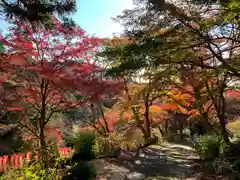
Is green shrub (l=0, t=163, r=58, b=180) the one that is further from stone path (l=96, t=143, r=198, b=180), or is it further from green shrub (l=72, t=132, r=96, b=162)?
green shrub (l=72, t=132, r=96, b=162)

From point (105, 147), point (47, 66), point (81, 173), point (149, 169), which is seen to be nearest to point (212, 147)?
point (149, 169)

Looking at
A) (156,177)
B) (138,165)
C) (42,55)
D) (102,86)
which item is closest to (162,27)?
(102,86)

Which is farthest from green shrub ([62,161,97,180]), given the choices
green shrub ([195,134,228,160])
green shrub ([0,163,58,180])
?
green shrub ([195,134,228,160])

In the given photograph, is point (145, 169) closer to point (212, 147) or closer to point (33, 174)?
point (212, 147)

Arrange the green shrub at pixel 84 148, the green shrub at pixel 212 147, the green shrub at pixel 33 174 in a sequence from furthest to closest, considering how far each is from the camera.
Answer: the green shrub at pixel 84 148 → the green shrub at pixel 212 147 → the green shrub at pixel 33 174

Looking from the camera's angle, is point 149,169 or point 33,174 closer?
point 33,174

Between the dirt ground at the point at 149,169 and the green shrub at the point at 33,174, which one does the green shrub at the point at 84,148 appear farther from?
the green shrub at the point at 33,174

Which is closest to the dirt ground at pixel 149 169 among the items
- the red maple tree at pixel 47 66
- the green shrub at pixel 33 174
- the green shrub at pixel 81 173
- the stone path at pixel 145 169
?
the stone path at pixel 145 169

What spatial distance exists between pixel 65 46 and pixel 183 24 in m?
2.64

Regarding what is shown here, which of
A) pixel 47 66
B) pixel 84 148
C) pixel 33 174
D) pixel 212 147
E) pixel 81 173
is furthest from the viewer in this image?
pixel 84 148

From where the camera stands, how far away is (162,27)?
494 cm

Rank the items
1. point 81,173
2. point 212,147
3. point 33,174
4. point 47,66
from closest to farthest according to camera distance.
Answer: point 33,174, point 81,173, point 47,66, point 212,147

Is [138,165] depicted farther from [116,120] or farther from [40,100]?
[116,120]

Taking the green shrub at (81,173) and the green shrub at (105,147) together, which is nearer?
the green shrub at (81,173)
